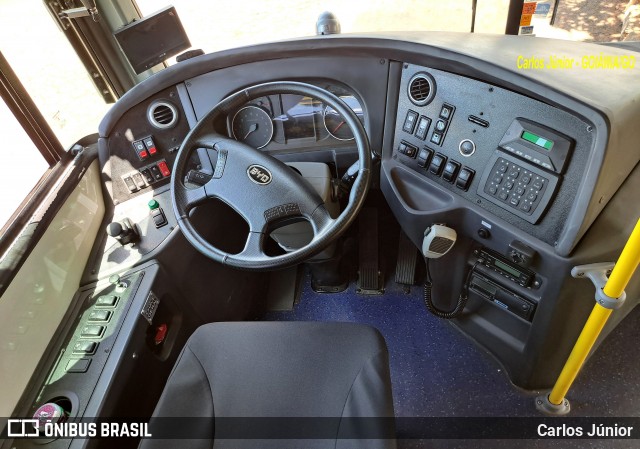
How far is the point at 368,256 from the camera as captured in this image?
2.10 meters

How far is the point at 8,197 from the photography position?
55.3 inches

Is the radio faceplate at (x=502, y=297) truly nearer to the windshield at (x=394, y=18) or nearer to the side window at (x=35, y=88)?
the windshield at (x=394, y=18)

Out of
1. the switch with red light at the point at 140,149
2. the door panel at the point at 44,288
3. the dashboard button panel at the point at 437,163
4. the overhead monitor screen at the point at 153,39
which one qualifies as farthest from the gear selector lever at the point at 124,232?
the dashboard button panel at the point at 437,163

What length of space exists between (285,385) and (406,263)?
1.11 m

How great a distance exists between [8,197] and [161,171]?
51 centimetres

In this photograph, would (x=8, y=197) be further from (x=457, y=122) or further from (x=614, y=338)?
(x=614, y=338)

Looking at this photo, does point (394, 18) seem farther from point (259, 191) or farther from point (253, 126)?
→ point (259, 191)

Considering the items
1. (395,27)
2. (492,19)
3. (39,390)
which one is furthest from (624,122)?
(39,390)

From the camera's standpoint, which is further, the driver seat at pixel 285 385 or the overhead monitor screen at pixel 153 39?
the overhead monitor screen at pixel 153 39

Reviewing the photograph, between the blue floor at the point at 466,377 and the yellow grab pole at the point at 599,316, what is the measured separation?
162 millimetres

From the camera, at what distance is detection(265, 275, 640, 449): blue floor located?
1480mm

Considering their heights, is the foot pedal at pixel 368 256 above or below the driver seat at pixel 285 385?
below

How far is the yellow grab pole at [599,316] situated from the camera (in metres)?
0.91

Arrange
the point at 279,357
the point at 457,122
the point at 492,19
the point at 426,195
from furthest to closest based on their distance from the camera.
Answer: the point at 492,19 < the point at 426,195 < the point at 457,122 < the point at 279,357
